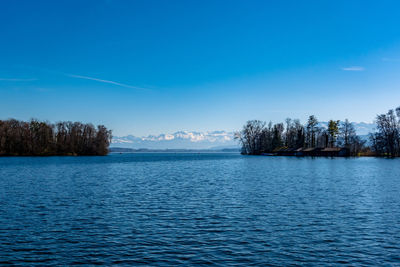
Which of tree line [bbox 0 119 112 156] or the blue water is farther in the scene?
tree line [bbox 0 119 112 156]

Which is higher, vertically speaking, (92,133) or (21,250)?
(92,133)

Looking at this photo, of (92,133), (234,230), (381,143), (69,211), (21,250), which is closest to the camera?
(21,250)

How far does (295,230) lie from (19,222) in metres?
18.0

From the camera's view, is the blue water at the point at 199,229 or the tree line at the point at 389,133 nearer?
the blue water at the point at 199,229

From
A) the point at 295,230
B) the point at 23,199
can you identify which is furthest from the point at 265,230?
the point at 23,199

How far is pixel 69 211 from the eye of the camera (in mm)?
25109

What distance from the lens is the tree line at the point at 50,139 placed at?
6373 inches

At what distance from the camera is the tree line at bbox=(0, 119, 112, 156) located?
531 feet

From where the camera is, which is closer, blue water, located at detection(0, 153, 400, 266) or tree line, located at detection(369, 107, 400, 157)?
blue water, located at detection(0, 153, 400, 266)

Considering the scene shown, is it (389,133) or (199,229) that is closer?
(199,229)

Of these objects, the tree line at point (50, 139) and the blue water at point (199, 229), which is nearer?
the blue water at point (199, 229)

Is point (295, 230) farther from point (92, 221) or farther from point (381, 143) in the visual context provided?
point (381, 143)

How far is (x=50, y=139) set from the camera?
17325 cm

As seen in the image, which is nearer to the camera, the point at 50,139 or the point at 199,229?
the point at 199,229
